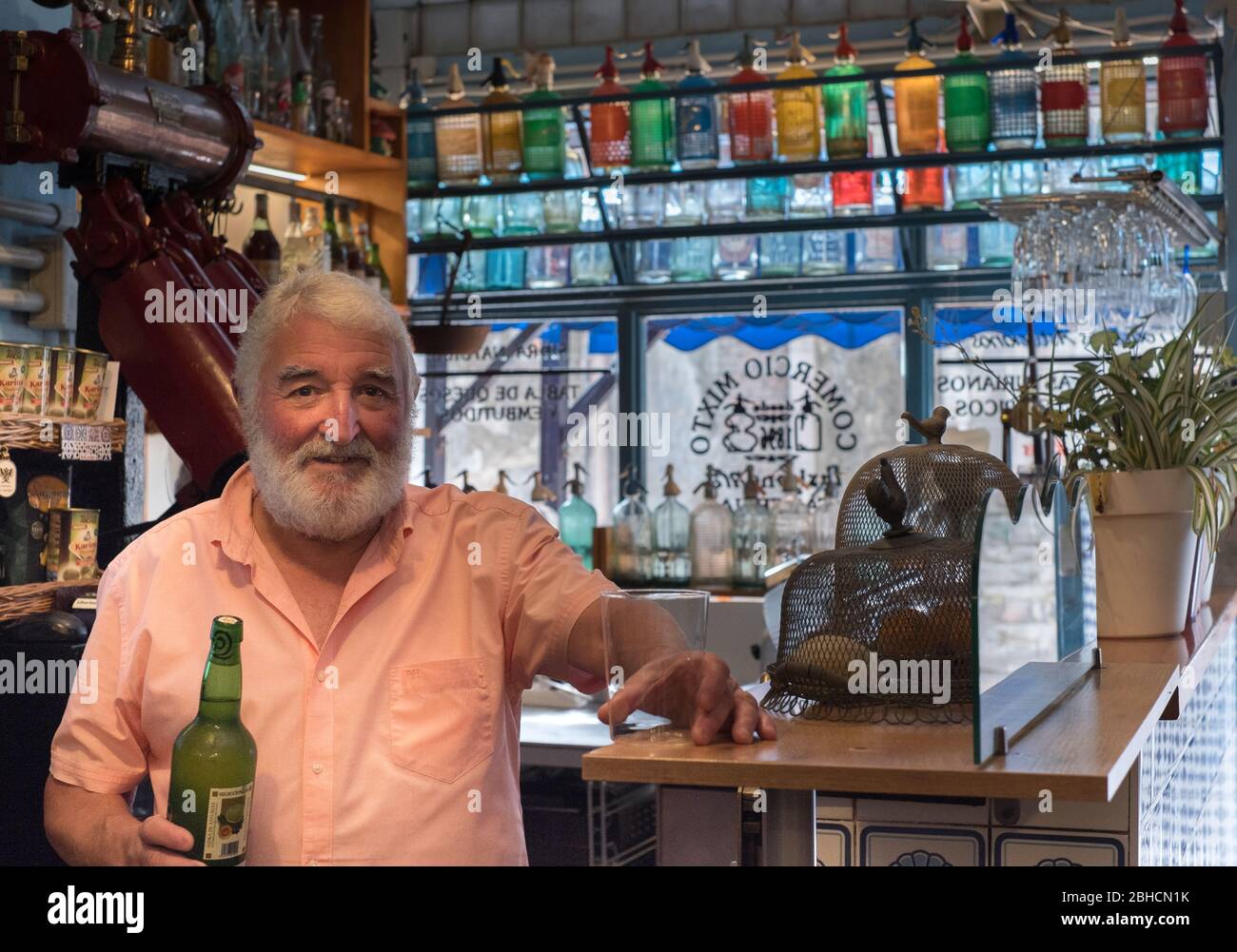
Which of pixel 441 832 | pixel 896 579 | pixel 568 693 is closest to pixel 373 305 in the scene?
pixel 441 832

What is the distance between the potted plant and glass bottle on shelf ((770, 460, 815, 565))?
2.16 metres

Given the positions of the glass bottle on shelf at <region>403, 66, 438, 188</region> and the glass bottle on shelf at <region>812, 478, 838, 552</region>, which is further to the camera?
the glass bottle on shelf at <region>403, 66, 438, 188</region>

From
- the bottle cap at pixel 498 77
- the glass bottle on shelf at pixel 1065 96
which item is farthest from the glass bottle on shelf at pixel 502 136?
the glass bottle on shelf at pixel 1065 96

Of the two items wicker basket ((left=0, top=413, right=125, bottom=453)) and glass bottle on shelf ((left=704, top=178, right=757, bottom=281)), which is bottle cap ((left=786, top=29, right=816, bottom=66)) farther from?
wicker basket ((left=0, top=413, right=125, bottom=453))

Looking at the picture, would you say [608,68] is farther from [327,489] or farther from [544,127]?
[327,489]

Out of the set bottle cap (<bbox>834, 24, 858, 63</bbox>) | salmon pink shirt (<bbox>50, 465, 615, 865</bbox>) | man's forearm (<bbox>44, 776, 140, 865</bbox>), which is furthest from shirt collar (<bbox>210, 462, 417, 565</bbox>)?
bottle cap (<bbox>834, 24, 858, 63</bbox>)

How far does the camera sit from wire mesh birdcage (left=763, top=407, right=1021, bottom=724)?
1.44 metres

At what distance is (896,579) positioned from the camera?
1495 millimetres

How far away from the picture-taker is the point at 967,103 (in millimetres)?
4680

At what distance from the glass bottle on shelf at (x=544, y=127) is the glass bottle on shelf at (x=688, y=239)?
39cm

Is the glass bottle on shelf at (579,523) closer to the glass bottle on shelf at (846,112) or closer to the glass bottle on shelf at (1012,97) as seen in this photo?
the glass bottle on shelf at (846,112)

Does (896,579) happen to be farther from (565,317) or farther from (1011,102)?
(565,317)

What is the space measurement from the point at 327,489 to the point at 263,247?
214 cm
